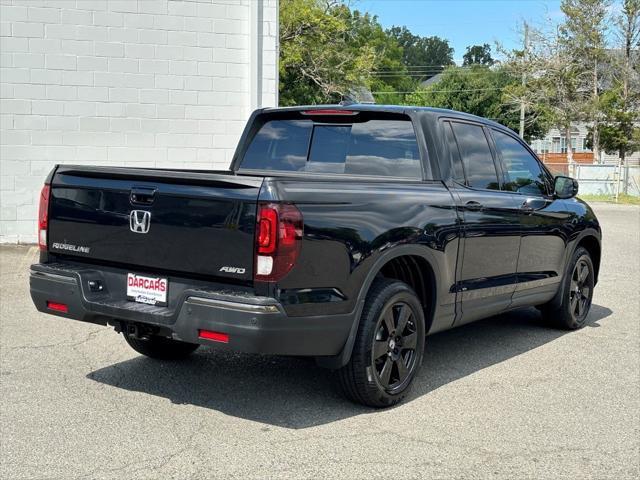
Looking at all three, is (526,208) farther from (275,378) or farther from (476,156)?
(275,378)

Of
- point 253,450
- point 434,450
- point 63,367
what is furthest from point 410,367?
point 63,367

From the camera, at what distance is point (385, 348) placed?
16.5 ft

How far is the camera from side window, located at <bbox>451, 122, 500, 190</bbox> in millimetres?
6059

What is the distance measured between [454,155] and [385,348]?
171 cm

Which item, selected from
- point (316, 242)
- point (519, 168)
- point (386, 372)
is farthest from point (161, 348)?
point (519, 168)

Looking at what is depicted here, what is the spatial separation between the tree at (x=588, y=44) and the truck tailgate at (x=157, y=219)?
4253cm

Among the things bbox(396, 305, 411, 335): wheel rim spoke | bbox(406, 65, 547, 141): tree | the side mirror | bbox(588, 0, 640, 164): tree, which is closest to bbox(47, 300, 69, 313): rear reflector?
bbox(396, 305, 411, 335): wheel rim spoke

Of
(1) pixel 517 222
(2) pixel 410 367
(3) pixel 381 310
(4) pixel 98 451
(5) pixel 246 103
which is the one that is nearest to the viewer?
(4) pixel 98 451

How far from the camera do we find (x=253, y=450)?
432cm

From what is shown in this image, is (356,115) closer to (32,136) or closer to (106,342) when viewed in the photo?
(106,342)

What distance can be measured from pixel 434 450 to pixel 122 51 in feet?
31.5

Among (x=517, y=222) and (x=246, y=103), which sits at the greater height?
(x=246, y=103)

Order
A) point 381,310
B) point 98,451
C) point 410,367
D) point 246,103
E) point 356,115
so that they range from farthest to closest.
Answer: point 246,103 < point 356,115 < point 410,367 < point 381,310 < point 98,451

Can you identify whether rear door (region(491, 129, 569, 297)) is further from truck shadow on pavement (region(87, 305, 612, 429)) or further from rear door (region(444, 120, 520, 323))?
truck shadow on pavement (region(87, 305, 612, 429))
